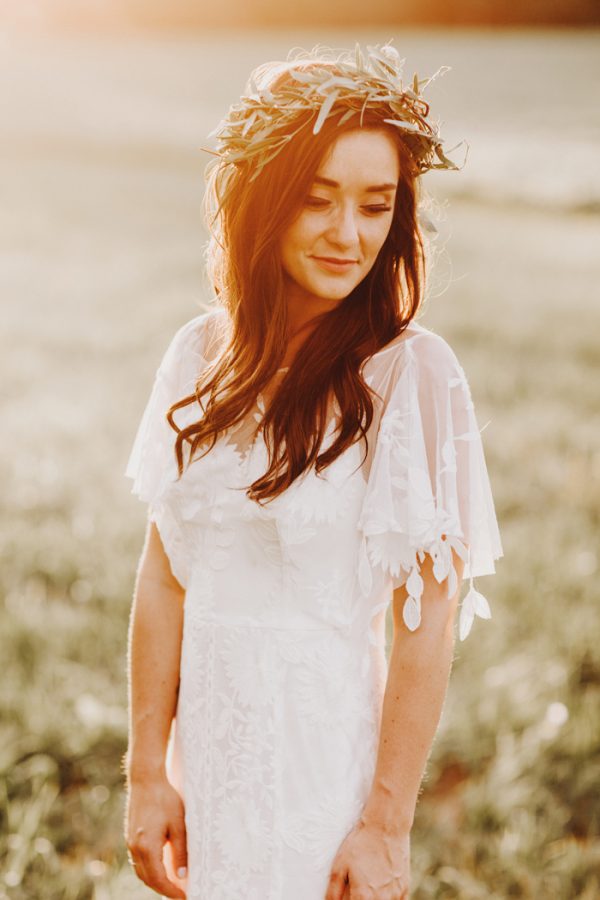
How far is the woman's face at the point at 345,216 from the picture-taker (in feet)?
5.06

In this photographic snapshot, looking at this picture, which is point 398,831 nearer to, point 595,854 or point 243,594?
point 243,594

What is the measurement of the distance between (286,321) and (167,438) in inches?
13.8

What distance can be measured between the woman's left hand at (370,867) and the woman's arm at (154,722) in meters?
0.37

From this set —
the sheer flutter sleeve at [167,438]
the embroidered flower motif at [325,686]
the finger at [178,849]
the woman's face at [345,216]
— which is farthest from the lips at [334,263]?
the finger at [178,849]

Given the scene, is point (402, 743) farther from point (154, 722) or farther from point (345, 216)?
point (345, 216)

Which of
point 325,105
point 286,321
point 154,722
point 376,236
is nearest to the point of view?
point 325,105

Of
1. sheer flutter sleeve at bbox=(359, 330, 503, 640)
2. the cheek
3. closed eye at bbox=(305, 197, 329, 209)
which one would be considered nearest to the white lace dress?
sheer flutter sleeve at bbox=(359, 330, 503, 640)

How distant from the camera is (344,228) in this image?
1562 mm

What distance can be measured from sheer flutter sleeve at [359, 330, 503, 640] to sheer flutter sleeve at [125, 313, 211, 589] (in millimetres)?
424

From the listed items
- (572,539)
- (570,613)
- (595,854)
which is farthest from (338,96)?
(572,539)

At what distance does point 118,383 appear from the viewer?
7445 millimetres

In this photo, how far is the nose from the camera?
5.12 ft

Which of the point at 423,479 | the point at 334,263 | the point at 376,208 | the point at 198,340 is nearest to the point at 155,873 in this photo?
the point at 423,479

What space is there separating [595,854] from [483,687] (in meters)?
0.83
